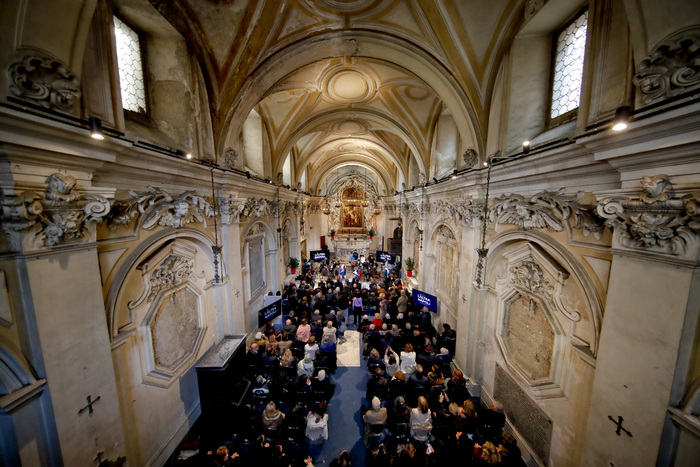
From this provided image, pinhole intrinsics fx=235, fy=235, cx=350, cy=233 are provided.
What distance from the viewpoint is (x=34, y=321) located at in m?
2.26

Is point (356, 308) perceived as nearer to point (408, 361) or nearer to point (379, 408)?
point (408, 361)

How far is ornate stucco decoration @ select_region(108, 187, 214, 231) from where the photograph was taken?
314cm

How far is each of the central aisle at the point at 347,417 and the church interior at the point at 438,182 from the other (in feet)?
8.93

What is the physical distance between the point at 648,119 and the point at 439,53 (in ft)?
13.7

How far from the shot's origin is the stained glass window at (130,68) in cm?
384

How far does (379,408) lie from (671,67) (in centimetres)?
572

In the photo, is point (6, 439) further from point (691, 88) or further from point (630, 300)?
point (691, 88)

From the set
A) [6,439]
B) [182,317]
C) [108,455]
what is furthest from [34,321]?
[182,317]

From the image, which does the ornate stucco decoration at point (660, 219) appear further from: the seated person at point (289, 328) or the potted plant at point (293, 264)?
the potted plant at point (293, 264)

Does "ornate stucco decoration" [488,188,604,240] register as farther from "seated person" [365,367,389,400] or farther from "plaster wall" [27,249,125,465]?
"plaster wall" [27,249,125,465]

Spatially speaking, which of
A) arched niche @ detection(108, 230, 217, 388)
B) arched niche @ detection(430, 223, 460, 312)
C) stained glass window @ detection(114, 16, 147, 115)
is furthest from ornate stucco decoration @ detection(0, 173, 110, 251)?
arched niche @ detection(430, 223, 460, 312)

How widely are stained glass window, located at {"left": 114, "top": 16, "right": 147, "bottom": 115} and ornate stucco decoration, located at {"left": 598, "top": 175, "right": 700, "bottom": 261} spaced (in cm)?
685

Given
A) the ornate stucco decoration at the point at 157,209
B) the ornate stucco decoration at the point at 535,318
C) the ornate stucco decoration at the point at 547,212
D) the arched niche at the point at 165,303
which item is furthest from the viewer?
the ornate stucco decoration at the point at 535,318

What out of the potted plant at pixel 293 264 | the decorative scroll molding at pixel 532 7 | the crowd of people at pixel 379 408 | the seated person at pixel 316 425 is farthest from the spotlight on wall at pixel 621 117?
the potted plant at pixel 293 264
